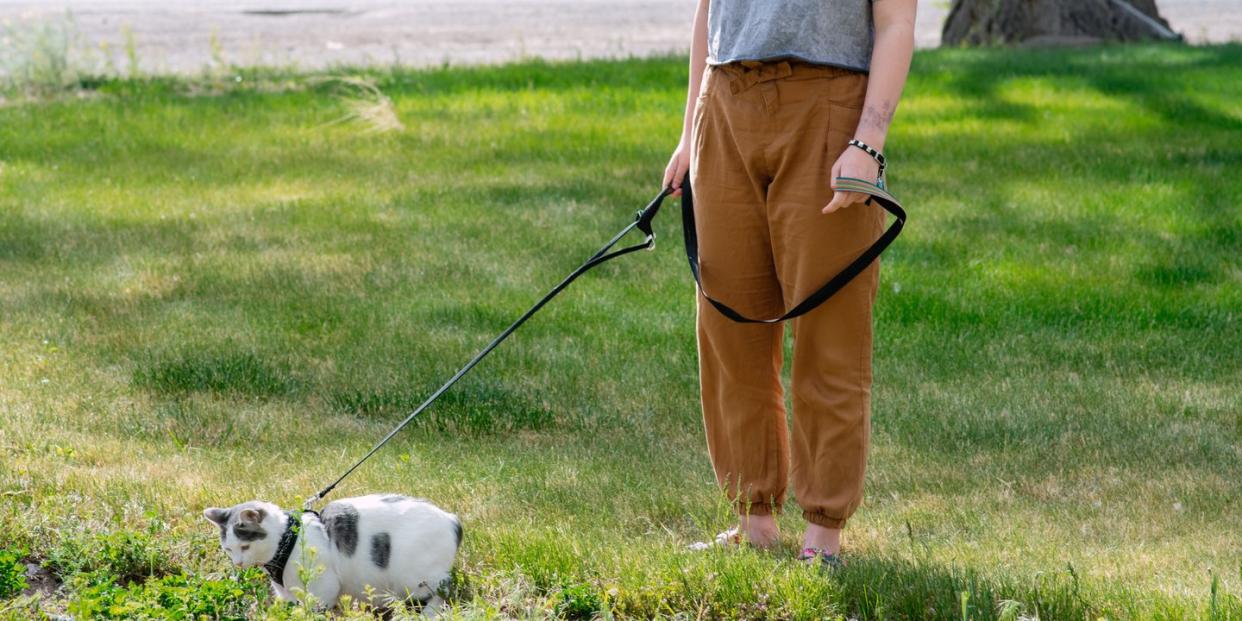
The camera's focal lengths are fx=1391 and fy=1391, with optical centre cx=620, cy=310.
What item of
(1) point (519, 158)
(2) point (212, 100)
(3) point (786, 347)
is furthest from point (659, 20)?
(3) point (786, 347)

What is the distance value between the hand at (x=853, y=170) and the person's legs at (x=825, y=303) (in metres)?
0.10

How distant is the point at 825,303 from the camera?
3600mm

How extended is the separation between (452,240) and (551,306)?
1.27m

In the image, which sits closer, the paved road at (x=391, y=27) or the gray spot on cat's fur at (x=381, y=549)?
the gray spot on cat's fur at (x=381, y=549)

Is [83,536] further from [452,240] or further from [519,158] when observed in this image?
[519,158]

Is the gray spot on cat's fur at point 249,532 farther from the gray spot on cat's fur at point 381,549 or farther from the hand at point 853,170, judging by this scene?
the hand at point 853,170

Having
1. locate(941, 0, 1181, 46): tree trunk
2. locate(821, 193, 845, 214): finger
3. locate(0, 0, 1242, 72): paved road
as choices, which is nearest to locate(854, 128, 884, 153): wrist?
locate(821, 193, 845, 214): finger

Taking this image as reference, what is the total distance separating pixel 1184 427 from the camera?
516cm

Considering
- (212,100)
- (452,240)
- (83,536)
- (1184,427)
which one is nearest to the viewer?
(83,536)

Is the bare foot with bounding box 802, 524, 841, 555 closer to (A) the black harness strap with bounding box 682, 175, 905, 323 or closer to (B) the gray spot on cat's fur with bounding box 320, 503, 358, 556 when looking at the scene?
(A) the black harness strap with bounding box 682, 175, 905, 323

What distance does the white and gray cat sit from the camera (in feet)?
11.5

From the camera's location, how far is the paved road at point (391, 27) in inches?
640

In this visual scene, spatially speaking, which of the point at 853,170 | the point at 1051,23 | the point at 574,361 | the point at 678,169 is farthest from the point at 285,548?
the point at 1051,23

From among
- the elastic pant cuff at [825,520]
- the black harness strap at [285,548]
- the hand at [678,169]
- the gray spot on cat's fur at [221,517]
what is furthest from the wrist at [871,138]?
the gray spot on cat's fur at [221,517]
